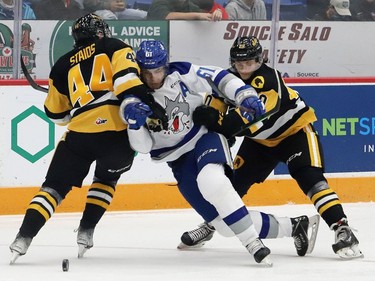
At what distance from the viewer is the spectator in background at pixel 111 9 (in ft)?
25.5

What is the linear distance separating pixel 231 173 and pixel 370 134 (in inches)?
109

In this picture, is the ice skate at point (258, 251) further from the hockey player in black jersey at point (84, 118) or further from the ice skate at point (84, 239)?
the ice skate at point (84, 239)

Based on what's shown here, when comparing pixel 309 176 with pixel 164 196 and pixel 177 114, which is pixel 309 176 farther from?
pixel 164 196

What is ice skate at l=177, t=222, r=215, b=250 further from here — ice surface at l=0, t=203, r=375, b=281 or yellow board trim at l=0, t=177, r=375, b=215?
yellow board trim at l=0, t=177, r=375, b=215

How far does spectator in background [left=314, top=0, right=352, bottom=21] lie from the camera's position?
830 cm

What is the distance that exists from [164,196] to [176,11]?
1305 millimetres

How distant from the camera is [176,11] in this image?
26.3 feet

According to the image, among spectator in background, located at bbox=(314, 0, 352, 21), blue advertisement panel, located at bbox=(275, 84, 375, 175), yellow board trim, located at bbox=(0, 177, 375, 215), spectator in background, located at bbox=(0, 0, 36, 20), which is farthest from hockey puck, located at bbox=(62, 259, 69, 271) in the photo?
spectator in background, located at bbox=(314, 0, 352, 21)

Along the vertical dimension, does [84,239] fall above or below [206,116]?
below

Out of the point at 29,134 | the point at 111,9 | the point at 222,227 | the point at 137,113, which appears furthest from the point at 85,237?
the point at 111,9

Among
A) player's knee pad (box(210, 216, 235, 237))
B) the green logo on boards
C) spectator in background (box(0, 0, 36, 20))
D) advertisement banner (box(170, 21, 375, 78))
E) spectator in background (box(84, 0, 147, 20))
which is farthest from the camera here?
advertisement banner (box(170, 21, 375, 78))

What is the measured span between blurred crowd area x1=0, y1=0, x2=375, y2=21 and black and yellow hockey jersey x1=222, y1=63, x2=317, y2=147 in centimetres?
226

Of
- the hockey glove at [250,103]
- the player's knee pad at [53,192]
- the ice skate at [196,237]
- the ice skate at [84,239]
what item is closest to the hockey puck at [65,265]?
the player's knee pad at [53,192]

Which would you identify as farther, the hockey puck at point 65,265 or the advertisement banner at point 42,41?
the advertisement banner at point 42,41
